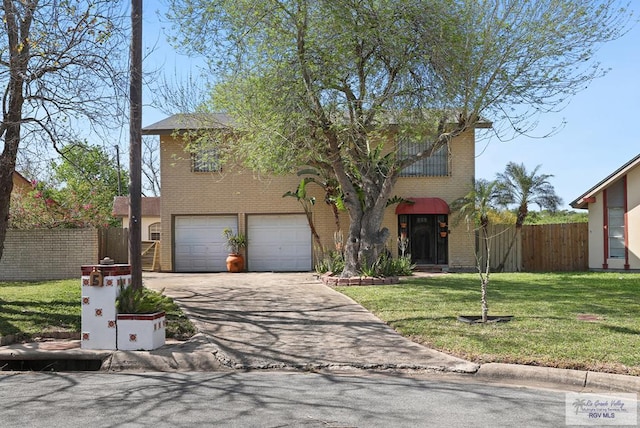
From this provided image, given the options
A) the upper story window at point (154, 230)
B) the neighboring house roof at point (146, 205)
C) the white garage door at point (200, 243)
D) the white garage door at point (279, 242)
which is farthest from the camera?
the upper story window at point (154, 230)

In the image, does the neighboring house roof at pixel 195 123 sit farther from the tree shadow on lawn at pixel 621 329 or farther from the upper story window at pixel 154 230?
the tree shadow on lawn at pixel 621 329

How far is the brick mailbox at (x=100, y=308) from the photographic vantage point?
9312 millimetres

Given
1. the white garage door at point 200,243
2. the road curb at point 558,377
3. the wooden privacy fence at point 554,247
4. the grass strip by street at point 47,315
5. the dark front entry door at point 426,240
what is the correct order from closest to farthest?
the road curb at point 558,377, the grass strip by street at point 47,315, the dark front entry door at point 426,240, the white garage door at point 200,243, the wooden privacy fence at point 554,247

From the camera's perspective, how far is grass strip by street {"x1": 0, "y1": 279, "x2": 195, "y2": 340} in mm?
10359

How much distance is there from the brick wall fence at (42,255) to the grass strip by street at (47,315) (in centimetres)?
644

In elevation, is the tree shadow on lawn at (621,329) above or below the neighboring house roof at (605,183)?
below

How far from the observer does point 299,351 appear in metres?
9.18

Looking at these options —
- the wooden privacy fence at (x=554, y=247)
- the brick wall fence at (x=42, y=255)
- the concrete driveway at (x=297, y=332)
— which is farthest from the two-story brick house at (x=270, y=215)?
the concrete driveway at (x=297, y=332)

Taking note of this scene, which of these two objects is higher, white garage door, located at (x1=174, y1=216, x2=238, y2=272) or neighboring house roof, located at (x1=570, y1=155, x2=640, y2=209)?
neighboring house roof, located at (x1=570, y1=155, x2=640, y2=209)

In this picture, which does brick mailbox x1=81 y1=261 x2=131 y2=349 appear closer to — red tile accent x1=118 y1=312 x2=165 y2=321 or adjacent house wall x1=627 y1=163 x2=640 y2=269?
red tile accent x1=118 y1=312 x2=165 y2=321

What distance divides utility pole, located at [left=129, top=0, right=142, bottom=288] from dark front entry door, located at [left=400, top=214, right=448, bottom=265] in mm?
13914

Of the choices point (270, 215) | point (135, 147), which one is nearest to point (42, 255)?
point (270, 215)

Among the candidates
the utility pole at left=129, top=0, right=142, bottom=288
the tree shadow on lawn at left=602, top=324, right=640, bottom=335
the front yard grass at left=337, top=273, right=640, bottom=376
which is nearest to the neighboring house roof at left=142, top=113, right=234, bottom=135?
the front yard grass at left=337, top=273, right=640, bottom=376

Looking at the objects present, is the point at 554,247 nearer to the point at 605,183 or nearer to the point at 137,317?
the point at 605,183
